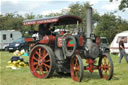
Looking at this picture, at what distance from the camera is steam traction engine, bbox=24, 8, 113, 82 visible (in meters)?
8.17

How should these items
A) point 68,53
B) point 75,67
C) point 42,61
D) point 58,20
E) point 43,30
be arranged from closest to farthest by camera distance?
point 75,67 → point 68,53 → point 58,20 → point 42,61 → point 43,30

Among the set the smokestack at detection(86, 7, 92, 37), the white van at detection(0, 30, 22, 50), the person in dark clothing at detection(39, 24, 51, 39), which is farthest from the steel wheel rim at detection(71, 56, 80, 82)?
the white van at detection(0, 30, 22, 50)

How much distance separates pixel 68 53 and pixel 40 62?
1210 mm

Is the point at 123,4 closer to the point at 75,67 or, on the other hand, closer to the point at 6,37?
the point at 6,37

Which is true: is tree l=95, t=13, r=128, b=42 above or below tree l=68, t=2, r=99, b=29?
below

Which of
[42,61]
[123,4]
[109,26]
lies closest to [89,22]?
[42,61]

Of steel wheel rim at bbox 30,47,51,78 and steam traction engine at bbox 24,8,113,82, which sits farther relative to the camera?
steel wheel rim at bbox 30,47,51,78

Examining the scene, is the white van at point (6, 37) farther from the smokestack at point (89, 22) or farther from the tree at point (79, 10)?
the tree at point (79, 10)

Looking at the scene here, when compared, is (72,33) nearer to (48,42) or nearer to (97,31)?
(48,42)

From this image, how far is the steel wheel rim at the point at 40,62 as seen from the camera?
29.8 feet

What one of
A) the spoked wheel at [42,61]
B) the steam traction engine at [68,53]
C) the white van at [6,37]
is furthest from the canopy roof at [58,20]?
the white van at [6,37]

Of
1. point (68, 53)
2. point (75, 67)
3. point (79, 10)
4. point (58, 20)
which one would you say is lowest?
point (75, 67)

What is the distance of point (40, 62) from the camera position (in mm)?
9156

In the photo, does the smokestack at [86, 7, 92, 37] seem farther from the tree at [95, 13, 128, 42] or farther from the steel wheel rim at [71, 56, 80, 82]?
the tree at [95, 13, 128, 42]
